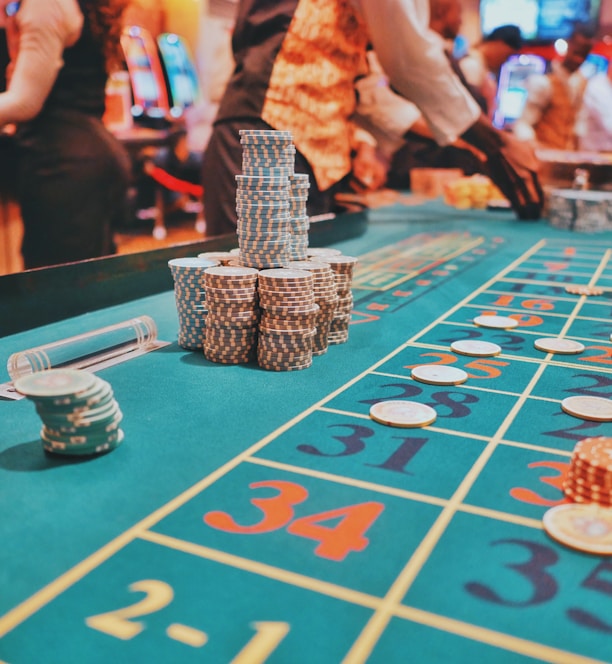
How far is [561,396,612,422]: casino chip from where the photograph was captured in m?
2.08

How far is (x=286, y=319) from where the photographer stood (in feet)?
8.09

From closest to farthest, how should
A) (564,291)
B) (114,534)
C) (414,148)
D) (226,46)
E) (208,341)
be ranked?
(114,534) < (208,341) < (564,291) < (226,46) < (414,148)

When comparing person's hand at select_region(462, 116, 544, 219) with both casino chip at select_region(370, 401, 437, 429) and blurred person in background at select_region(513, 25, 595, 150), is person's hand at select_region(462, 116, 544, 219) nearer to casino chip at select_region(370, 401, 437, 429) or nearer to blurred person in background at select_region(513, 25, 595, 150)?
casino chip at select_region(370, 401, 437, 429)

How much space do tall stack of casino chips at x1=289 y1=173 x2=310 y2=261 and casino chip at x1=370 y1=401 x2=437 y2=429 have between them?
0.95m

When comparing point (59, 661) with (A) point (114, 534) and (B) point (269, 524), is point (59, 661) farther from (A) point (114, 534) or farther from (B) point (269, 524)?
(B) point (269, 524)

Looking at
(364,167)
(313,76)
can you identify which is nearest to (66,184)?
(313,76)

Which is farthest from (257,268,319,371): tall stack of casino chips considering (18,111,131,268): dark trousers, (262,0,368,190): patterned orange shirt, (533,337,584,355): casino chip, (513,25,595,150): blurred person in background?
(513,25,595,150): blurred person in background

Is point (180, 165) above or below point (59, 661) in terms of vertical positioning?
above

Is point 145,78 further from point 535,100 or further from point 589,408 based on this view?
point 589,408

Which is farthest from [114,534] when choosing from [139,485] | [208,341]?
[208,341]

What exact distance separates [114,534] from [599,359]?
6.09ft

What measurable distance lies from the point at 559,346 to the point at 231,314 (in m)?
1.19

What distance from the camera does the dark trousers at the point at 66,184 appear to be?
14.0ft

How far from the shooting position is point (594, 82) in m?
9.01
